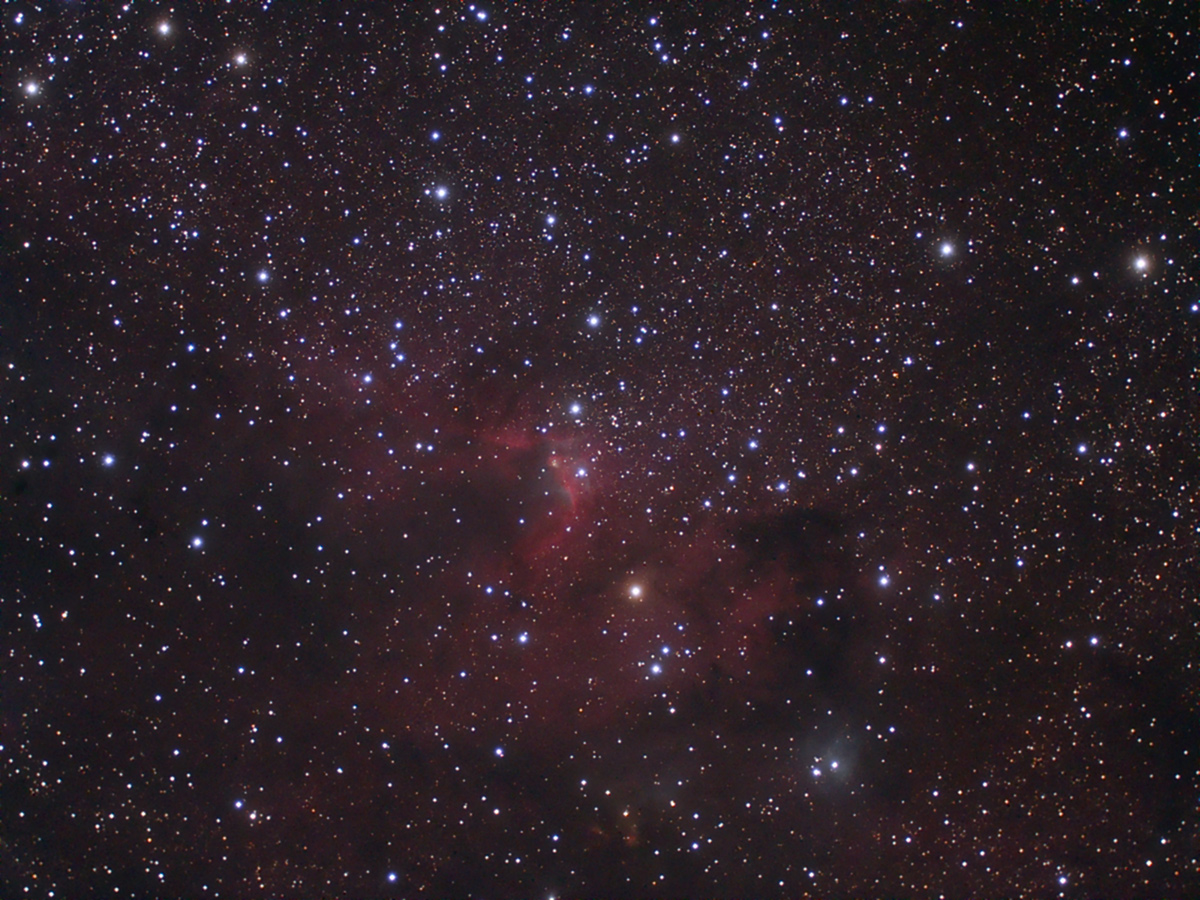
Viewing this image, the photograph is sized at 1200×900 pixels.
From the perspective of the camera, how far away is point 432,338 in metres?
0.55

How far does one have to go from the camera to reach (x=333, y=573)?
563 millimetres

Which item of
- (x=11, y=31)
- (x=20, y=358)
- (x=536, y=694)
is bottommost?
Result: (x=536, y=694)

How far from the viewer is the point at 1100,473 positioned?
1.87ft

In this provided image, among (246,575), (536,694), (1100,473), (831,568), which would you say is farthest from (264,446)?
(1100,473)

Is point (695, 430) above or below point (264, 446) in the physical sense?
below

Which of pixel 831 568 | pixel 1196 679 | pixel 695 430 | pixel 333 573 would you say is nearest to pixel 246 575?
pixel 333 573

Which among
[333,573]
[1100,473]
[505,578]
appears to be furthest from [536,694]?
[1100,473]

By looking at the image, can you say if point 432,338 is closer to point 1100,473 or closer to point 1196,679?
point 1100,473

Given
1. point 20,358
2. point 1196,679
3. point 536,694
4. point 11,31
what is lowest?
point 1196,679

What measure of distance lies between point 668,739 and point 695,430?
1.18ft

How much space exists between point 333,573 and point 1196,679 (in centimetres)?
102

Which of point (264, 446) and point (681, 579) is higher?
point (264, 446)

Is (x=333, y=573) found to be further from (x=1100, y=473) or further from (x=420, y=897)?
(x=1100, y=473)

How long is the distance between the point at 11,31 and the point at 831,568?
3.67 feet
